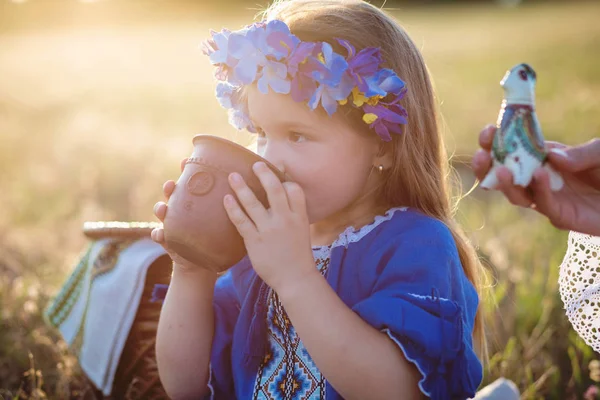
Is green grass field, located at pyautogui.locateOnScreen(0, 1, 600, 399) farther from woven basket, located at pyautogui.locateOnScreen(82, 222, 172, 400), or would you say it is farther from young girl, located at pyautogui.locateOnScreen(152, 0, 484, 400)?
young girl, located at pyautogui.locateOnScreen(152, 0, 484, 400)

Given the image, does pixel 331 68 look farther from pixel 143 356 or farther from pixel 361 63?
pixel 143 356

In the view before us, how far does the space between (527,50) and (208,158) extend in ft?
53.7

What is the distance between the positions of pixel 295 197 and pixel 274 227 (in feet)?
0.33

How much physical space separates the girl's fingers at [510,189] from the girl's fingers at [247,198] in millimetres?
613

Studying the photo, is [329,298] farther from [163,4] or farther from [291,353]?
[163,4]

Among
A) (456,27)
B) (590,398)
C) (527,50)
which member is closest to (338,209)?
(590,398)

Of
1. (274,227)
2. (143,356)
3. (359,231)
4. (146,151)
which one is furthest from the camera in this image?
(146,151)

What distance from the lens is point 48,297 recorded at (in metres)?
3.62

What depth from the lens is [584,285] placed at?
2383 millimetres

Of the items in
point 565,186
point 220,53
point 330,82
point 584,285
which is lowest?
point 584,285

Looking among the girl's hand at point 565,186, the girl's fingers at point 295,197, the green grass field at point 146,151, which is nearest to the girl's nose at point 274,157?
the girl's fingers at point 295,197

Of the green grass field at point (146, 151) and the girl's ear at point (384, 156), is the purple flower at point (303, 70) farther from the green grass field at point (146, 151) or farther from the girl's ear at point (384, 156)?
the green grass field at point (146, 151)

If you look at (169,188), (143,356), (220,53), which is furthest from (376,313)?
(143,356)

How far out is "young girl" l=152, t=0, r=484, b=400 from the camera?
72.3 inches
